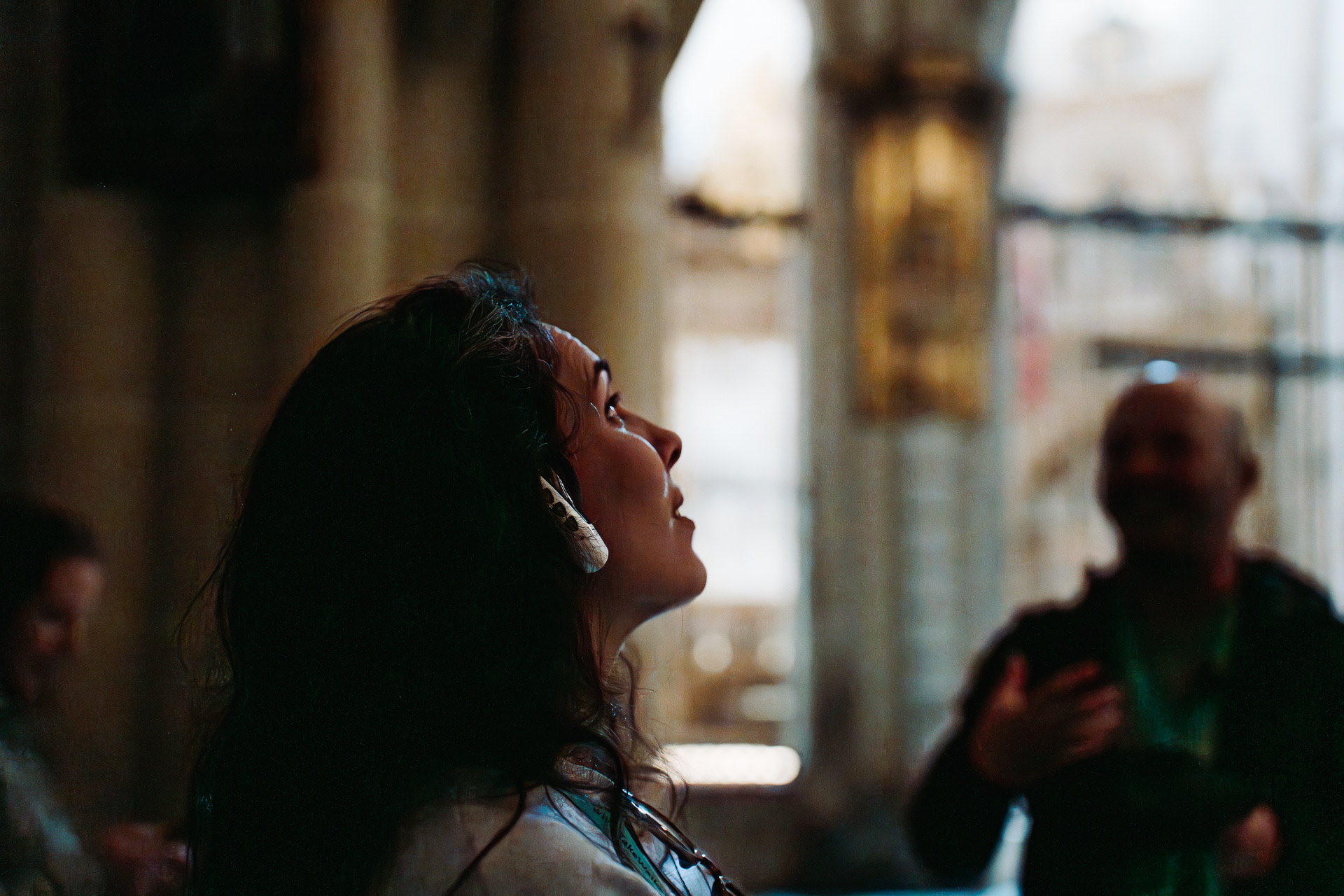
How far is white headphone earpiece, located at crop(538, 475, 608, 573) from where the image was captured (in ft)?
3.01

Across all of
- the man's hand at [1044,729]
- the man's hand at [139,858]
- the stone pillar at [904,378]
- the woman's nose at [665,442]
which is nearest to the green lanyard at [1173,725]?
the man's hand at [1044,729]

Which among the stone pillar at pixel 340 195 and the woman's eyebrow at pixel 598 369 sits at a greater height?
the stone pillar at pixel 340 195

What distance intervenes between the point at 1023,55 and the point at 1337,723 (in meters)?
2.50

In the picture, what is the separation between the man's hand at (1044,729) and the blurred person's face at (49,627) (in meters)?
1.44

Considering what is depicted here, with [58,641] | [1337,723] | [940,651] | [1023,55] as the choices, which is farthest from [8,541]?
[1023,55]

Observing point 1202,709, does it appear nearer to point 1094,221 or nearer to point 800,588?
point 800,588

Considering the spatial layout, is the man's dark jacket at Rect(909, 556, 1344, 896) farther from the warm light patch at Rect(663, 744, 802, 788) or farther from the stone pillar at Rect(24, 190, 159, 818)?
the warm light patch at Rect(663, 744, 802, 788)

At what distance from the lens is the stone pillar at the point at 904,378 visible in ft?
10.8

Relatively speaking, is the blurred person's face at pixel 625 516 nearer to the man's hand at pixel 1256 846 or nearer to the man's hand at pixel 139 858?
the man's hand at pixel 1256 846

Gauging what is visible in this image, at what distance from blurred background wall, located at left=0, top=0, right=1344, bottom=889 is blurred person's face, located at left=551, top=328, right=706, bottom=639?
127 cm

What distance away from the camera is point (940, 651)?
3.31m

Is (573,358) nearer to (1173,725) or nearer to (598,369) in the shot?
(598,369)

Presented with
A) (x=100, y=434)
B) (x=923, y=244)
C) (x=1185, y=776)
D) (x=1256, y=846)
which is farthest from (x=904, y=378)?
(x=100, y=434)

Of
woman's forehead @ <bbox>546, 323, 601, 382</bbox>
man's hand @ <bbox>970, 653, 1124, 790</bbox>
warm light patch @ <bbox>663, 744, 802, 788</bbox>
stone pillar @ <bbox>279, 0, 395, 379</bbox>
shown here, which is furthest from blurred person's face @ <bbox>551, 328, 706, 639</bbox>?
warm light patch @ <bbox>663, 744, 802, 788</bbox>
